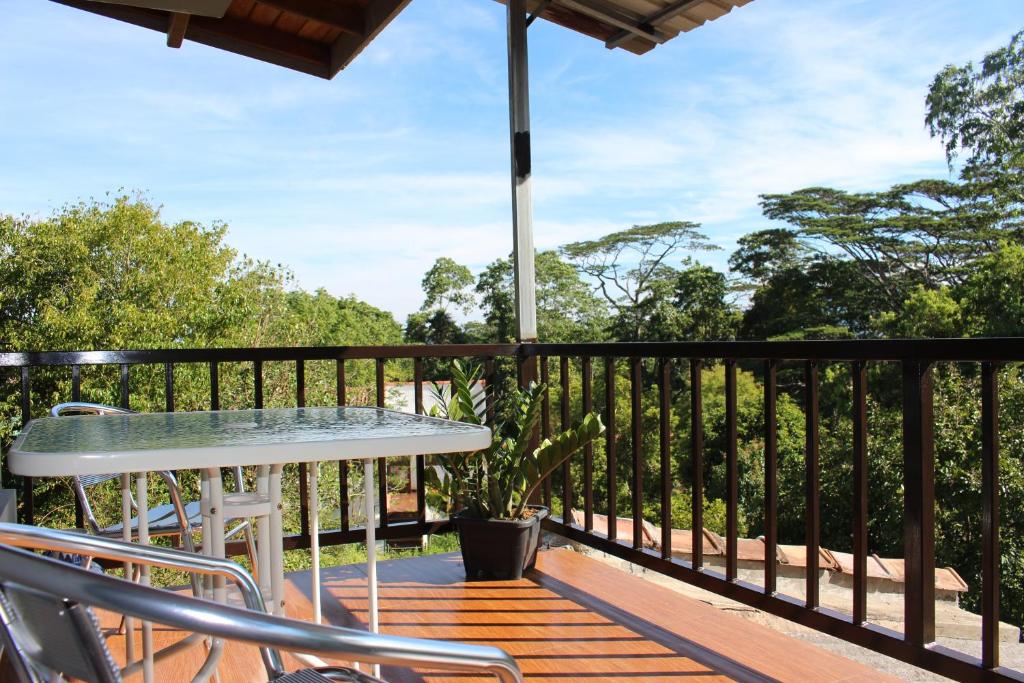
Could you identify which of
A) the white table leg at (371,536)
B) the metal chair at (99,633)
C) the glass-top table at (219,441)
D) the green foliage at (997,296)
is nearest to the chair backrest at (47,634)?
the metal chair at (99,633)

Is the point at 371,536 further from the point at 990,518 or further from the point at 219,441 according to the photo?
the point at 990,518

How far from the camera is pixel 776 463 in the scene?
2484 mm

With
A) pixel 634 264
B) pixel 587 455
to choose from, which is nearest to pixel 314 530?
→ pixel 587 455

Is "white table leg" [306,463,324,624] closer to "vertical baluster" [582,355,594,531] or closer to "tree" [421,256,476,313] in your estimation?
"vertical baluster" [582,355,594,531]

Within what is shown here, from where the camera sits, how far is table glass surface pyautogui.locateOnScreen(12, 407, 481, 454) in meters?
1.46

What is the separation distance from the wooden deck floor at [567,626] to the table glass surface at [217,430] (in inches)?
30.6

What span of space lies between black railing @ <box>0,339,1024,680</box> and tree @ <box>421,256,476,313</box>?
19.8 m

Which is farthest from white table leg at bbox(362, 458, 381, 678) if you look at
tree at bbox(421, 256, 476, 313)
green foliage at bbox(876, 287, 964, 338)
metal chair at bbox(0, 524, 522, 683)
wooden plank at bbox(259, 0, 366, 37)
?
green foliage at bbox(876, 287, 964, 338)

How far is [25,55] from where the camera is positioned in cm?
2042

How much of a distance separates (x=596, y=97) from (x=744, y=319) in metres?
10.2

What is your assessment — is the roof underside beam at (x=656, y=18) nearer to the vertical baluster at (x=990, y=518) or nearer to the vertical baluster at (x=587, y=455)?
the vertical baluster at (x=587, y=455)

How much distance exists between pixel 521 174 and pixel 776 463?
1850 mm

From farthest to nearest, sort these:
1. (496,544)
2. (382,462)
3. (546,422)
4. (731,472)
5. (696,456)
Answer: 1. (546,422)
2. (382,462)
3. (496,544)
4. (696,456)
5. (731,472)

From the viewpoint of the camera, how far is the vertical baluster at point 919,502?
78.3 inches
